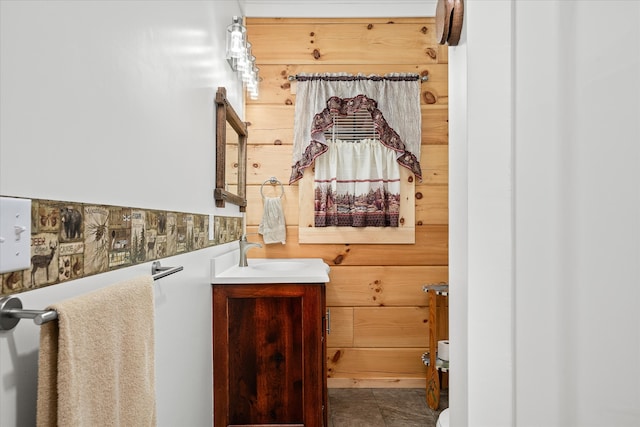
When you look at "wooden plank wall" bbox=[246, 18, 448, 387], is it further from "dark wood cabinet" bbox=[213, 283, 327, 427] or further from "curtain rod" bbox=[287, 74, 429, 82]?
"dark wood cabinet" bbox=[213, 283, 327, 427]

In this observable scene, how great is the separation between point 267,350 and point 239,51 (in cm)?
150

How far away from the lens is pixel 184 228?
57.3 inches

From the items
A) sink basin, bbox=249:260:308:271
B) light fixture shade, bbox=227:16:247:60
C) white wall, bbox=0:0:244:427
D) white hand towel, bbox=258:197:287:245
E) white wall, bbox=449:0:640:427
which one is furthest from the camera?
white hand towel, bbox=258:197:287:245

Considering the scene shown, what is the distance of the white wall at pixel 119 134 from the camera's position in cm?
64

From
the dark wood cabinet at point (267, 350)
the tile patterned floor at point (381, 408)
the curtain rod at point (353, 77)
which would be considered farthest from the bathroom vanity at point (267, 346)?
the curtain rod at point (353, 77)

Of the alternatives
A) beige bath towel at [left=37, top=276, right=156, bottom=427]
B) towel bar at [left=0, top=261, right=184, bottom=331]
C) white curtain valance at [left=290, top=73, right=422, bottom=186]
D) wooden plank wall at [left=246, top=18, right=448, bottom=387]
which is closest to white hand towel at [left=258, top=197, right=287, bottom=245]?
wooden plank wall at [left=246, top=18, right=448, bottom=387]

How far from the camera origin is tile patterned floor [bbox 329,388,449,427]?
7.89 feet

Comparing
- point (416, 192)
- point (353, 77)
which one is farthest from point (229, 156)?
point (416, 192)

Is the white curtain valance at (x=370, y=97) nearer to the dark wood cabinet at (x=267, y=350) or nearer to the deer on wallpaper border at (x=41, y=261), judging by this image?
the dark wood cabinet at (x=267, y=350)

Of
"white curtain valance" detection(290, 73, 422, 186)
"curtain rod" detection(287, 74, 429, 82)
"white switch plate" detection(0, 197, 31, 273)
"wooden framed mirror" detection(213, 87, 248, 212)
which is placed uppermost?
"curtain rod" detection(287, 74, 429, 82)

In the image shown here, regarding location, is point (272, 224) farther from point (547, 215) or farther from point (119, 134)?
point (547, 215)

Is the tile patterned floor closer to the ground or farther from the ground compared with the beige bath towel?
closer to the ground

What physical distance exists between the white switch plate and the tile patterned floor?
2152 millimetres

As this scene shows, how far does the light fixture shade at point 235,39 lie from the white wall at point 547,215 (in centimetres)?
146
